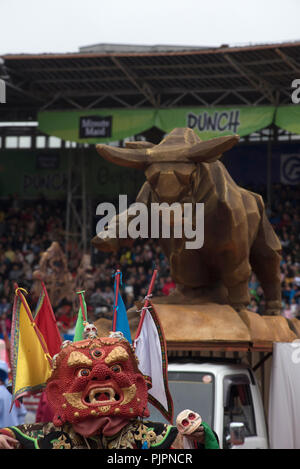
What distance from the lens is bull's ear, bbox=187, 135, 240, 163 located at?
9.77 meters

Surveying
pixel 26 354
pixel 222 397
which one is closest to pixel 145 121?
pixel 222 397

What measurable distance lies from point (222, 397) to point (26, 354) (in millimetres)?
2990

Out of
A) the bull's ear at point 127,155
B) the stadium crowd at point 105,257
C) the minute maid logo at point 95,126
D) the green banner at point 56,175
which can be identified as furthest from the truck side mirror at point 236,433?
the green banner at point 56,175

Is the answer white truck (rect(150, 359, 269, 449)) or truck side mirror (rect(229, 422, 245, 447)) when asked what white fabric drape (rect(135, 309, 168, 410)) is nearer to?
truck side mirror (rect(229, 422, 245, 447))

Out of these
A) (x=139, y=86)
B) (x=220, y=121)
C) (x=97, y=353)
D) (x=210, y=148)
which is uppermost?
(x=139, y=86)

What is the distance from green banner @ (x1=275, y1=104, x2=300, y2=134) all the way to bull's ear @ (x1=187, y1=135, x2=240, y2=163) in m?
10.7

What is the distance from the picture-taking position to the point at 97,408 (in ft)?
16.0

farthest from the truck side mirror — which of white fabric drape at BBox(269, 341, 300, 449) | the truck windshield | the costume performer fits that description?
the costume performer

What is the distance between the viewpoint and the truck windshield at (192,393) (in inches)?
325

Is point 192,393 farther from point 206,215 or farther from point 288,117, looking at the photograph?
point 288,117

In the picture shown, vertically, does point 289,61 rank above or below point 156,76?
below

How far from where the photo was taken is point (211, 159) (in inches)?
396

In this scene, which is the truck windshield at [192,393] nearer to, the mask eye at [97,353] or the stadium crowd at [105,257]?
the mask eye at [97,353]
